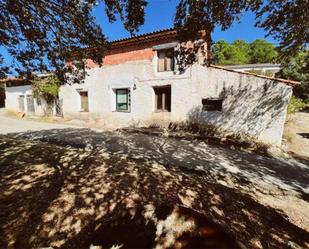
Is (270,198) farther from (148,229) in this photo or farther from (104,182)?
(104,182)

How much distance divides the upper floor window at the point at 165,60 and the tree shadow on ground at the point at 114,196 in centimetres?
640

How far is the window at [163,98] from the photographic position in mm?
12389

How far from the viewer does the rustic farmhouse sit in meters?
9.06

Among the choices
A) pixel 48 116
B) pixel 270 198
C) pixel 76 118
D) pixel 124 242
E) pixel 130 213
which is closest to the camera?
pixel 124 242

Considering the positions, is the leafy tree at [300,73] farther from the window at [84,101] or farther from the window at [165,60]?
the window at [84,101]

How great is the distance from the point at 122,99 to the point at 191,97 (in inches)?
213

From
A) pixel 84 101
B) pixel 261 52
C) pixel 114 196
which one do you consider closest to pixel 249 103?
pixel 114 196

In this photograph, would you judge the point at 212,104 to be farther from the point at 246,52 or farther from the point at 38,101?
the point at 246,52

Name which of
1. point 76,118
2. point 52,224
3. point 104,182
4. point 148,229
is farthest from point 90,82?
point 148,229

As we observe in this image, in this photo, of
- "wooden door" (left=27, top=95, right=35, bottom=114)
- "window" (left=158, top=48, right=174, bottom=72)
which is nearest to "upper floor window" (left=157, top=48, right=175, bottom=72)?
"window" (left=158, top=48, right=174, bottom=72)

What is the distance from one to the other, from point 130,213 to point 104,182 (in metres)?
1.89

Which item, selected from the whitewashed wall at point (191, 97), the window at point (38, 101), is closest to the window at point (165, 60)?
the whitewashed wall at point (191, 97)

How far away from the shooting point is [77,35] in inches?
228

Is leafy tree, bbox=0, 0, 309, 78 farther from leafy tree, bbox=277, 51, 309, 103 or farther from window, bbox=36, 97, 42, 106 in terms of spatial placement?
leafy tree, bbox=277, 51, 309, 103
